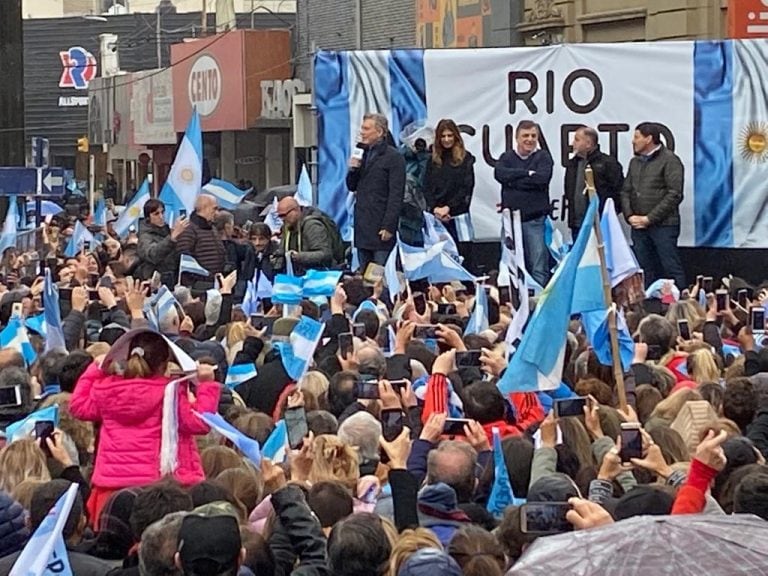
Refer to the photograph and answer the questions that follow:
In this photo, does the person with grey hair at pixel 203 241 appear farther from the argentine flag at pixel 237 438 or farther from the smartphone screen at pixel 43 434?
the argentine flag at pixel 237 438

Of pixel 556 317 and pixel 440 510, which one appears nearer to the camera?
pixel 440 510

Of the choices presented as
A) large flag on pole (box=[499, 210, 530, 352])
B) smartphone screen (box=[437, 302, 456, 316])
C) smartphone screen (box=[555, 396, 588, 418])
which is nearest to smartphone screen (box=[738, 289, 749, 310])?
large flag on pole (box=[499, 210, 530, 352])

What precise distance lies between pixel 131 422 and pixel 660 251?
793cm

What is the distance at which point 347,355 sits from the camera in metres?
9.17

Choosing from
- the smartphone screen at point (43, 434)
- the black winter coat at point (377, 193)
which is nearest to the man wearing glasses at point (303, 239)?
the black winter coat at point (377, 193)

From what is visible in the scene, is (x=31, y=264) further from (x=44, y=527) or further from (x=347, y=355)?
(x=44, y=527)

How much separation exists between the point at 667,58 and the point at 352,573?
10.8 metres

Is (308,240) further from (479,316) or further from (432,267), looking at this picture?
(479,316)

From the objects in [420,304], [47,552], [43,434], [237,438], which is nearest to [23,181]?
[420,304]

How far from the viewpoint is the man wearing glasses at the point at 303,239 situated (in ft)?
46.4

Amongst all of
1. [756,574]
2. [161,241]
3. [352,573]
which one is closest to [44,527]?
[352,573]

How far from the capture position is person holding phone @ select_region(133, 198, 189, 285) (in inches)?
563

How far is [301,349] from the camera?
361 inches

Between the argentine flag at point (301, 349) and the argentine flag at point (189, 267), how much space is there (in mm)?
→ 4334
